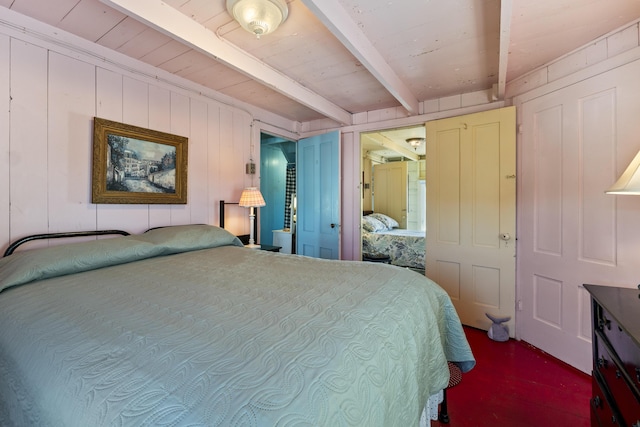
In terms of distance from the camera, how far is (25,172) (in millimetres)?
1828

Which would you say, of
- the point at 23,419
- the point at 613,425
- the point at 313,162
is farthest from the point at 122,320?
the point at 313,162

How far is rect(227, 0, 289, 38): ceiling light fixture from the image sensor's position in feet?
5.33

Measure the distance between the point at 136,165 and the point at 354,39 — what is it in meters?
1.95

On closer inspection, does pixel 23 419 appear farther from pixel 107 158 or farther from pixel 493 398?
pixel 493 398

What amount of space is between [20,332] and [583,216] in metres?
3.20

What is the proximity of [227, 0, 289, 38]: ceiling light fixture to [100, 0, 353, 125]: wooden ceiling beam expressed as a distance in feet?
1.01

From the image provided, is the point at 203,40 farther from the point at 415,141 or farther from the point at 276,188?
the point at 415,141

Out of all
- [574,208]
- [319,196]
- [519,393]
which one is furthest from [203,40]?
[519,393]

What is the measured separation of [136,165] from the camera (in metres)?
2.34

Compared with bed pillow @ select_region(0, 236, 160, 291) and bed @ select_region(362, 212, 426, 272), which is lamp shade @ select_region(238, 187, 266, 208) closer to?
bed pillow @ select_region(0, 236, 160, 291)

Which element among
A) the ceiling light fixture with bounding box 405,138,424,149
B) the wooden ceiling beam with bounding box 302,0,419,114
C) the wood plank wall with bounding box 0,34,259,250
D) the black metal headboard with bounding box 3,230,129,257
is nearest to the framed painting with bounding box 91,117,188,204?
the wood plank wall with bounding box 0,34,259,250

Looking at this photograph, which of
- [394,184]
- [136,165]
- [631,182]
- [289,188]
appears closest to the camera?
[631,182]

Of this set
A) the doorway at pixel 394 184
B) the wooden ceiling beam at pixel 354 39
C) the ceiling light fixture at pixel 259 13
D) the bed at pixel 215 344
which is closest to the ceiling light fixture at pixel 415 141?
the doorway at pixel 394 184

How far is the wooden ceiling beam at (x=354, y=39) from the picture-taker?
5.16 ft
